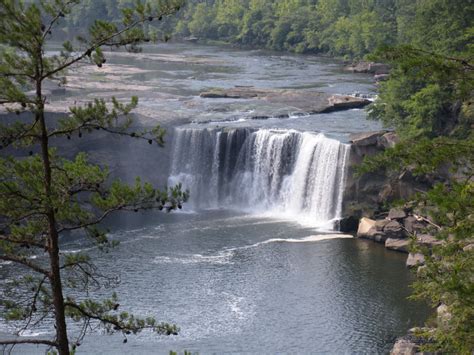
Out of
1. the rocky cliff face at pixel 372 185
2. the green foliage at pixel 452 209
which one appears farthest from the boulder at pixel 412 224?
the green foliage at pixel 452 209

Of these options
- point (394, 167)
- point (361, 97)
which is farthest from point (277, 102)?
point (394, 167)

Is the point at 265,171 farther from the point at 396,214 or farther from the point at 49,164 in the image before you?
the point at 49,164

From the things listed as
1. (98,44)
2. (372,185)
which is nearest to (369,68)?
(372,185)

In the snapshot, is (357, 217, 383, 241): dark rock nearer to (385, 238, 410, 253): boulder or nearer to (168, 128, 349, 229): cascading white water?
(385, 238, 410, 253): boulder

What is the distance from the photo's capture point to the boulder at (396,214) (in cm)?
3391

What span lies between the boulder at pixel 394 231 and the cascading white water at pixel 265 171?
315 centimetres

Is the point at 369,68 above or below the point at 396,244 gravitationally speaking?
above

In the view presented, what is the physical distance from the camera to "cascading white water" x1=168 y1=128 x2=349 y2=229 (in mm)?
37906

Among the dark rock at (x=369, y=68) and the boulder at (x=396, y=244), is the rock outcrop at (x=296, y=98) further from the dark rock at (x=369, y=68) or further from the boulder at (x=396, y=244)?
the boulder at (x=396, y=244)

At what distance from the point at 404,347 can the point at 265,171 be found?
18739mm

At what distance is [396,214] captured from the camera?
34188mm

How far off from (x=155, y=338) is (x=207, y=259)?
6820 millimetres

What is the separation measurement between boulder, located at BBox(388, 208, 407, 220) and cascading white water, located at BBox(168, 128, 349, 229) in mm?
2942

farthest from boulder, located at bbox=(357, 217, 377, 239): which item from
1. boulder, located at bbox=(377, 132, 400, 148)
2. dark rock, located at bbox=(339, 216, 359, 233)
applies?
boulder, located at bbox=(377, 132, 400, 148)
